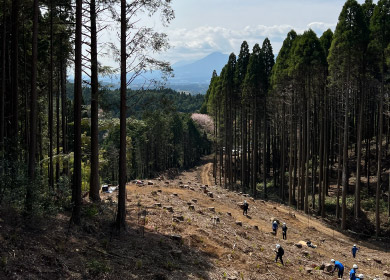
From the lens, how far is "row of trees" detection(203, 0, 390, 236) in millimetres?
23094

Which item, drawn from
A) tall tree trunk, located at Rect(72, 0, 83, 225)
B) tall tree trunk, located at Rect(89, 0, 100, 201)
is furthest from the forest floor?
tall tree trunk, located at Rect(89, 0, 100, 201)

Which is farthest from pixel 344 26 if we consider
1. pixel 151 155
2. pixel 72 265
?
pixel 151 155

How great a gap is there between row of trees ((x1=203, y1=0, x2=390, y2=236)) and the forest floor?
7.66 meters

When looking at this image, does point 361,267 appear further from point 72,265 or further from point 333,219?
point 72,265

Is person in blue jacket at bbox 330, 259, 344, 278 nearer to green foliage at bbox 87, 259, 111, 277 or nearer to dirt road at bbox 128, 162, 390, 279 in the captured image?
dirt road at bbox 128, 162, 390, 279

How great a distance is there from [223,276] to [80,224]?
17.2ft

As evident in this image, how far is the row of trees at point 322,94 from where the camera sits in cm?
2309

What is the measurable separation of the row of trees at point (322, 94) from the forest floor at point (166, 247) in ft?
25.1

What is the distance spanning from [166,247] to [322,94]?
22.5 meters

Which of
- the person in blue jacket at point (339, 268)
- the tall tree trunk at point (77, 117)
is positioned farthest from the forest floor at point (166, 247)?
the tall tree trunk at point (77, 117)

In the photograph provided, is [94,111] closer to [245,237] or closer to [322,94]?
[245,237]

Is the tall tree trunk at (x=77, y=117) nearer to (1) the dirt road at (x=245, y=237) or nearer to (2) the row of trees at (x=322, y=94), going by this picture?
(1) the dirt road at (x=245, y=237)

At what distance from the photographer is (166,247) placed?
39.7ft

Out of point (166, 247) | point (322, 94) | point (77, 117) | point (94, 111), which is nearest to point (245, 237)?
point (166, 247)
